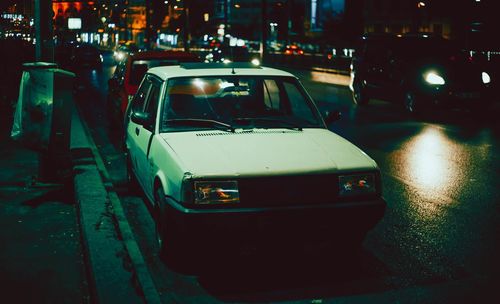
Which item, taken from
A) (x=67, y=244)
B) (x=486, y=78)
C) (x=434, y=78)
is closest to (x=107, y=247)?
(x=67, y=244)

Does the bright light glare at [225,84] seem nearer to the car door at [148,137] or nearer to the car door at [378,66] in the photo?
the car door at [148,137]

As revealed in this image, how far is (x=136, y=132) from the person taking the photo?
7.49 m

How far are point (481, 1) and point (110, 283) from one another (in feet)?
126

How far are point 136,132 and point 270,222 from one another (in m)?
2.73

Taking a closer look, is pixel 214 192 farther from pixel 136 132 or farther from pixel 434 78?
pixel 434 78

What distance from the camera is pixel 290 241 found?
17.6ft

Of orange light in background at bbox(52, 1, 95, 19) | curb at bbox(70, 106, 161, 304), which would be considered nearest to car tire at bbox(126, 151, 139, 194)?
curb at bbox(70, 106, 161, 304)

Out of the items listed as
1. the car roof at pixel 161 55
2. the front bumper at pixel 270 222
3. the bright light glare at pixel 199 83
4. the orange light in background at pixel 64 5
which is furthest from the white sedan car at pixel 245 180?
the orange light in background at pixel 64 5

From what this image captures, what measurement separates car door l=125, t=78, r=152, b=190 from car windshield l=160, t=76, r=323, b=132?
794mm

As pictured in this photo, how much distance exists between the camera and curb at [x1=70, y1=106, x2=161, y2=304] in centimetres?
487

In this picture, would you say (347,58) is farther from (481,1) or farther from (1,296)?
(1,296)

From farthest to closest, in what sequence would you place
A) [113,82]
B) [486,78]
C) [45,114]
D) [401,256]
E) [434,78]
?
1. [486,78]
2. [434,78]
3. [113,82]
4. [45,114]
5. [401,256]

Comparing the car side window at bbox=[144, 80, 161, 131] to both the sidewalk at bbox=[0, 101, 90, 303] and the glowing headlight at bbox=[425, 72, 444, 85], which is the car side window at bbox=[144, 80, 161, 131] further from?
the glowing headlight at bbox=[425, 72, 444, 85]

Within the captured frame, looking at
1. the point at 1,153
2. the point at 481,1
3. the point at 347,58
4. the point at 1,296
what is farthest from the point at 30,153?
the point at 481,1
